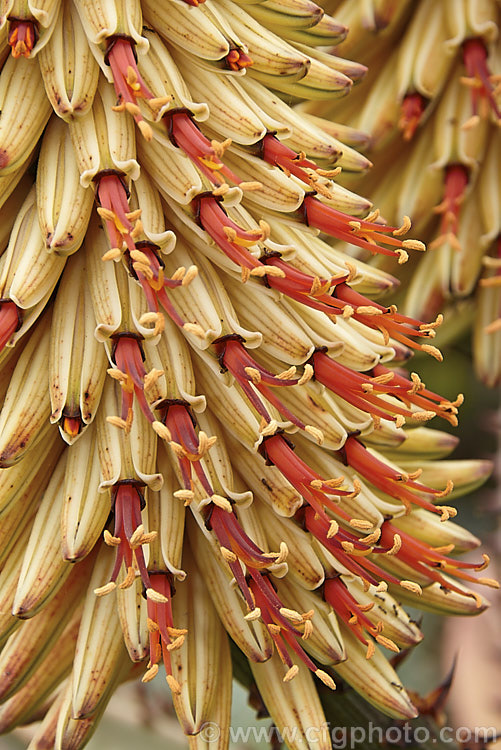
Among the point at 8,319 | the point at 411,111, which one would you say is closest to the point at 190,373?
the point at 8,319

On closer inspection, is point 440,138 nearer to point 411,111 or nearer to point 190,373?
point 411,111

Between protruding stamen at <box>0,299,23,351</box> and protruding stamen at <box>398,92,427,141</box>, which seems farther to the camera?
protruding stamen at <box>398,92,427,141</box>

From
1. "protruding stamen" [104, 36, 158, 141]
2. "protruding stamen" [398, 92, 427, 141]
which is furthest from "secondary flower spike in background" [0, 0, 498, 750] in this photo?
"protruding stamen" [398, 92, 427, 141]

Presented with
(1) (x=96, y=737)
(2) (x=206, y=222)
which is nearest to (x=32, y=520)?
(2) (x=206, y=222)

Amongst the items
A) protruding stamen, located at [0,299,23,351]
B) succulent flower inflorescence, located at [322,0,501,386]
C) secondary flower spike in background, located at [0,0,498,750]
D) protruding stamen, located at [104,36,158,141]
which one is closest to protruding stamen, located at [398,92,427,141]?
succulent flower inflorescence, located at [322,0,501,386]

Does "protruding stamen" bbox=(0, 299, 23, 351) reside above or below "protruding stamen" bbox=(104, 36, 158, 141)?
below

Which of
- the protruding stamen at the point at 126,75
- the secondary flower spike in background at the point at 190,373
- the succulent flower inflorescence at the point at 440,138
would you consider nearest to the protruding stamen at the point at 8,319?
the secondary flower spike in background at the point at 190,373

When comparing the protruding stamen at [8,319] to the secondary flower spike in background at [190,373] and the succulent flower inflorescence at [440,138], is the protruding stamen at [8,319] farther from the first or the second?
the succulent flower inflorescence at [440,138]

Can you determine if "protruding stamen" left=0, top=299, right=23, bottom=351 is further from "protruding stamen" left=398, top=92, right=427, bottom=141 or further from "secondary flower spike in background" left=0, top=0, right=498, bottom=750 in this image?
"protruding stamen" left=398, top=92, right=427, bottom=141

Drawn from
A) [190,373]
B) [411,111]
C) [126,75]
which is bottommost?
[190,373]
